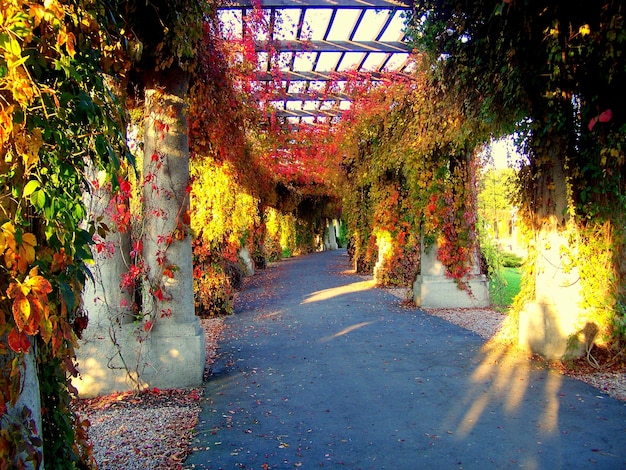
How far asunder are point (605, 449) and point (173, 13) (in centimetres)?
474

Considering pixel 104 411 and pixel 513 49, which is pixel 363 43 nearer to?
pixel 513 49

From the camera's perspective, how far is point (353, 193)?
17.0 metres

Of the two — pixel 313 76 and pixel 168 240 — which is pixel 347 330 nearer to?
pixel 168 240

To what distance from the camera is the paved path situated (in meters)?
3.51

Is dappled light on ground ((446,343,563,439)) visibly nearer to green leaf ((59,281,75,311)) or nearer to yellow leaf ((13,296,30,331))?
green leaf ((59,281,75,311))

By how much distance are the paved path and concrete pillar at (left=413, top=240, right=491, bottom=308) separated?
236cm

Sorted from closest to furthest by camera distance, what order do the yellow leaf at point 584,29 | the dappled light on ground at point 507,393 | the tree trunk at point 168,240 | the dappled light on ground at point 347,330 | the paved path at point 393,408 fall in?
1. the paved path at point 393,408
2. the dappled light on ground at point 507,393
3. the yellow leaf at point 584,29
4. the tree trunk at point 168,240
5. the dappled light on ground at point 347,330

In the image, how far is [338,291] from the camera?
13.2 m

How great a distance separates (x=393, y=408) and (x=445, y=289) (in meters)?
6.09

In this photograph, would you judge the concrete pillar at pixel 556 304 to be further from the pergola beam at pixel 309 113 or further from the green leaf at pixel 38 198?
the pergola beam at pixel 309 113

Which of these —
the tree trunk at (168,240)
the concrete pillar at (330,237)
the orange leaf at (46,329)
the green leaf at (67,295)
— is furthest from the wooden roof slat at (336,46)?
the concrete pillar at (330,237)

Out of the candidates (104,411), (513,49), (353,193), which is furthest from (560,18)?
(353,193)

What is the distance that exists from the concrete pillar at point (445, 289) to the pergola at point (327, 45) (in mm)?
4425

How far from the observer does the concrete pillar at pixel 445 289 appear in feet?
33.6
